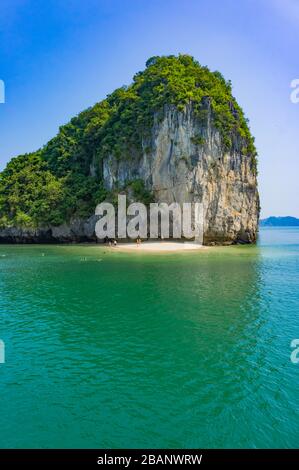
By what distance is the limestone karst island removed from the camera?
44688 mm

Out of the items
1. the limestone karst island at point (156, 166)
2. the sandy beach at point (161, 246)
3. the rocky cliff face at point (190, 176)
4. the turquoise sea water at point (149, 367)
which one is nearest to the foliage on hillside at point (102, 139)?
the limestone karst island at point (156, 166)

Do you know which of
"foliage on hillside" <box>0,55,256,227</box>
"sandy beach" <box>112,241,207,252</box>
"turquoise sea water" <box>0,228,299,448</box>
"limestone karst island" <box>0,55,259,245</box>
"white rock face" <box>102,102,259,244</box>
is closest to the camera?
"turquoise sea water" <box>0,228,299,448</box>

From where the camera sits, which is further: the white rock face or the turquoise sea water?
the white rock face

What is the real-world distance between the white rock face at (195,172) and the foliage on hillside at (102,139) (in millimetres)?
1381

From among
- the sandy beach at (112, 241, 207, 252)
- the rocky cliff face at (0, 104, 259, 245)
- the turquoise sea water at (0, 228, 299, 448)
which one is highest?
the rocky cliff face at (0, 104, 259, 245)

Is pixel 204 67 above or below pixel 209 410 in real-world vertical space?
above

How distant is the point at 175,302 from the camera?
53.8 ft

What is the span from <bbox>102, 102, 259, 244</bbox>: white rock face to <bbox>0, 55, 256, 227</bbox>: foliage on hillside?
1.38 m

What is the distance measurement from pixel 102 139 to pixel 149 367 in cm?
5085

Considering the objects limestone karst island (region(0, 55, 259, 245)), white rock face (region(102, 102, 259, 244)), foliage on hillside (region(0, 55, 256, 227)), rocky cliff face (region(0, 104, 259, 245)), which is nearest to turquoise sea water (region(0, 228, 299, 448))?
white rock face (region(102, 102, 259, 244))

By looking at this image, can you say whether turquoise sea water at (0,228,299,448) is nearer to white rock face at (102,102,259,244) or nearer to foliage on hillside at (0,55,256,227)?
white rock face at (102,102,259,244)

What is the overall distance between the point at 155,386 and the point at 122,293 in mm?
10037

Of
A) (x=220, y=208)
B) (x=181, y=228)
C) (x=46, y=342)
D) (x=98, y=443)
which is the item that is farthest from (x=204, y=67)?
(x=98, y=443)
